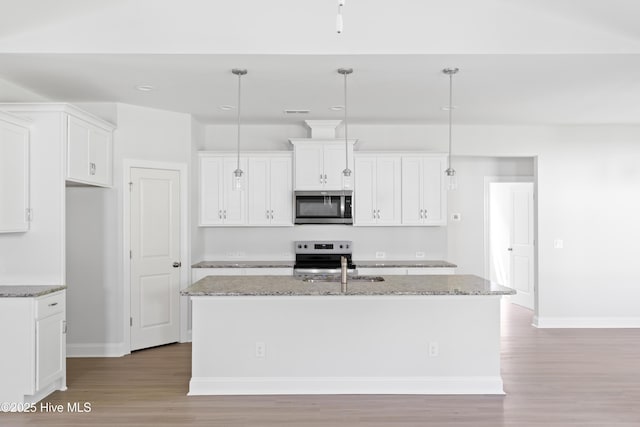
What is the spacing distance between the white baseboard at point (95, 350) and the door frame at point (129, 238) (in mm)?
91

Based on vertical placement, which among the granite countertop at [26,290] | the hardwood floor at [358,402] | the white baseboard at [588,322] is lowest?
the hardwood floor at [358,402]

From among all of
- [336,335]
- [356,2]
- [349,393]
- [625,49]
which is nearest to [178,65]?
[356,2]

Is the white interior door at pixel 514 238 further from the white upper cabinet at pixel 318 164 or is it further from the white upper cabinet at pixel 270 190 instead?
the white upper cabinet at pixel 270 190

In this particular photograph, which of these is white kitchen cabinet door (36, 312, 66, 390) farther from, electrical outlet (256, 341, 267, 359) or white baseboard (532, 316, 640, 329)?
white baseboard (532, 316, 640, 329)

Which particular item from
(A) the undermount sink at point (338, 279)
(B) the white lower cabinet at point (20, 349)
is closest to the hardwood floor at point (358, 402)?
(B) the white lower cabinet at point (20, 349)

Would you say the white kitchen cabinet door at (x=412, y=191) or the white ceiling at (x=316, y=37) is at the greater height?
the white ceiling at (x=316, y=37)

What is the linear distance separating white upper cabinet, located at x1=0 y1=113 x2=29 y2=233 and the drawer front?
1.90ft

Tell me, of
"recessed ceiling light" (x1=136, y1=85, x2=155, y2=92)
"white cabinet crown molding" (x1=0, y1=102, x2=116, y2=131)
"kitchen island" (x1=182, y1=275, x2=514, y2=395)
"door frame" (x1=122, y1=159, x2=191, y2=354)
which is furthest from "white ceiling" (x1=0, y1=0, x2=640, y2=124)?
"kitchen island" (x1=182, y1=275, x2=514, y2=395)

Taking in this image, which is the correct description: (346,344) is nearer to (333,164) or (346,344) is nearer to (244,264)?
(244,264)

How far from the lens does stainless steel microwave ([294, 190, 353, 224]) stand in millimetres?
6066

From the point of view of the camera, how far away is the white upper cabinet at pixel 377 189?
20.2ft

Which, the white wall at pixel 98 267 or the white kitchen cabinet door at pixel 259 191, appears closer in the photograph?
the white wall at pixel 98 267

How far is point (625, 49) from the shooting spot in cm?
361

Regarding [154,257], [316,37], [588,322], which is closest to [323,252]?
[154,257]
